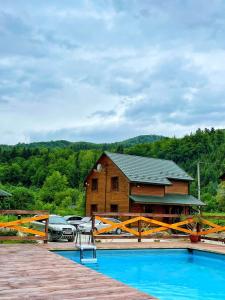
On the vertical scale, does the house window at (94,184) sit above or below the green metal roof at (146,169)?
below

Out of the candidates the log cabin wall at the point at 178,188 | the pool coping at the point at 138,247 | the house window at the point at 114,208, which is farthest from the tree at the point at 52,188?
the pool coping at the point at 138,247

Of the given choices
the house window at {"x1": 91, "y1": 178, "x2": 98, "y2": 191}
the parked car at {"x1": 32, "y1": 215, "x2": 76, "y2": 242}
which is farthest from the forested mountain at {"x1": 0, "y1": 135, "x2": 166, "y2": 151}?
the parked car at {"x1": 32, "y1": 215, "x2": 76, "y2": 242}

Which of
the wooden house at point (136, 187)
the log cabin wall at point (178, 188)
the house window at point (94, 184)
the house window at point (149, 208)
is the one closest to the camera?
the wooden house at point (136, 187)

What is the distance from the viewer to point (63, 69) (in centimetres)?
2448

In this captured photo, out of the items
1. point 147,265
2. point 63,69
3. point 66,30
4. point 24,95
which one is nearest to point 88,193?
point 24,95

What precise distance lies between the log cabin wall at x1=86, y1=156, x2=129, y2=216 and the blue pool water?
18.1 meters

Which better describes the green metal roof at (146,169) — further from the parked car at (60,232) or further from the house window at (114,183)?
the parked car at (60,232)

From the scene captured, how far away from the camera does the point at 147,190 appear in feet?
113

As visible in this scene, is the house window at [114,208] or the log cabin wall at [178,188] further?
the log cabin wall at [178,188]

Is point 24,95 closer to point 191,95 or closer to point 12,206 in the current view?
point 191,95

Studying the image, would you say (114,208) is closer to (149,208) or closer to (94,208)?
(149,208)

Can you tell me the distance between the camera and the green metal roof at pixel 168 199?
32562 mm

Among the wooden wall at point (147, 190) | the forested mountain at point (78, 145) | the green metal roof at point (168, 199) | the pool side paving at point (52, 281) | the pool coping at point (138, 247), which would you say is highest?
the forested mountain at point (78, 145)

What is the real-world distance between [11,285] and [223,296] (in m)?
5.36
